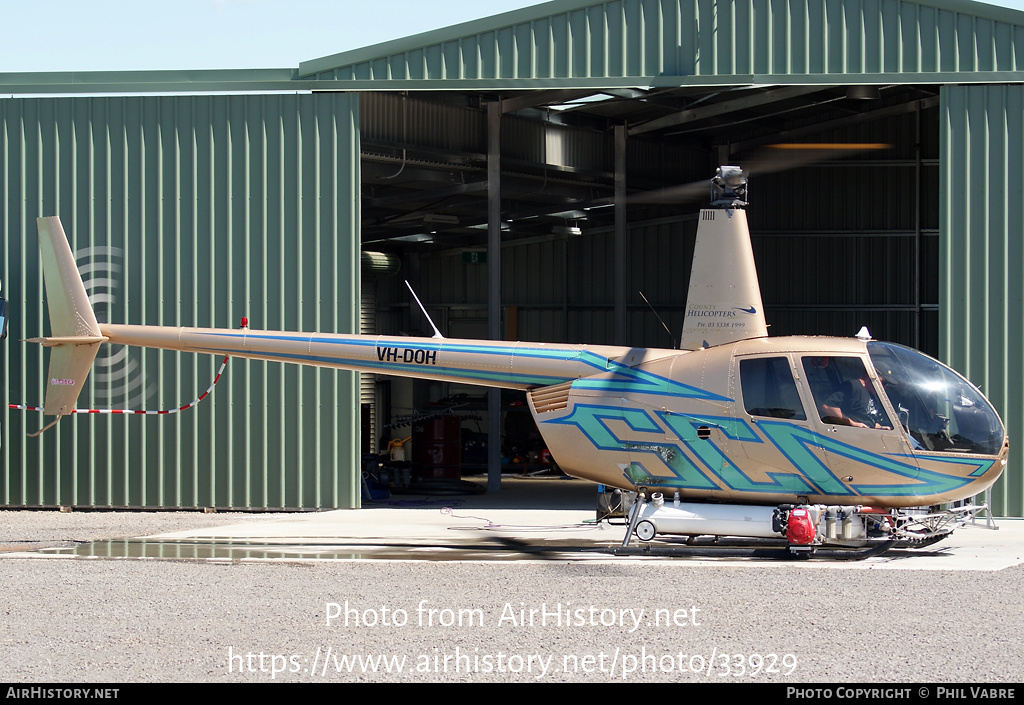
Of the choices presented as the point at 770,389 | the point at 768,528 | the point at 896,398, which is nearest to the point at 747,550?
the point at 768,528

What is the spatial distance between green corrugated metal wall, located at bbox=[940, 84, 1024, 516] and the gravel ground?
4.85 meters

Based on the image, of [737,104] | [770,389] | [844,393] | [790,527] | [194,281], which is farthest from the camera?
[737,104]

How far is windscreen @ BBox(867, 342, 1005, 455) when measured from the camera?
10.1m

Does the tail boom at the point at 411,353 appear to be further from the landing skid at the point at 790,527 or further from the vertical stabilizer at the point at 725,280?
the landing skid at the point at 790,527

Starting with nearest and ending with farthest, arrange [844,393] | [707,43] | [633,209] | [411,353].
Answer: [844,393] < [411,353] < [707,43] < [633,209]

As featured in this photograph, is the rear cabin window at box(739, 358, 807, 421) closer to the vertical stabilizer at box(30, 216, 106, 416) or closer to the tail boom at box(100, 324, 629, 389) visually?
the tail boom at box(100, 324, 629, 389)

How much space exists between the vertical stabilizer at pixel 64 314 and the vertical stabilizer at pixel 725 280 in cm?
733

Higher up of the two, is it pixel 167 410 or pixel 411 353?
pixel 411 353

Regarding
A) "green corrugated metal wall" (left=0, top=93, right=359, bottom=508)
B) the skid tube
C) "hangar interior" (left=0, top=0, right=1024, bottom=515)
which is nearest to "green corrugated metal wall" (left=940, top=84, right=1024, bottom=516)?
"hangar interior" (left=0, top=0, right=1024, bottom=515)

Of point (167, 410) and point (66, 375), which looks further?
point (167, 410)

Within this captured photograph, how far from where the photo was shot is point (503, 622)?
744 cm

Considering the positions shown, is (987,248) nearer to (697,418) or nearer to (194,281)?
(697,418)

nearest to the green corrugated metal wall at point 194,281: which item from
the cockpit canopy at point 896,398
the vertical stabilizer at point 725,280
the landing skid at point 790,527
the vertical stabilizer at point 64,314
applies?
the vertical stabilizer at point 64,314

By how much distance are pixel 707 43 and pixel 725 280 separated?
4863 mm
